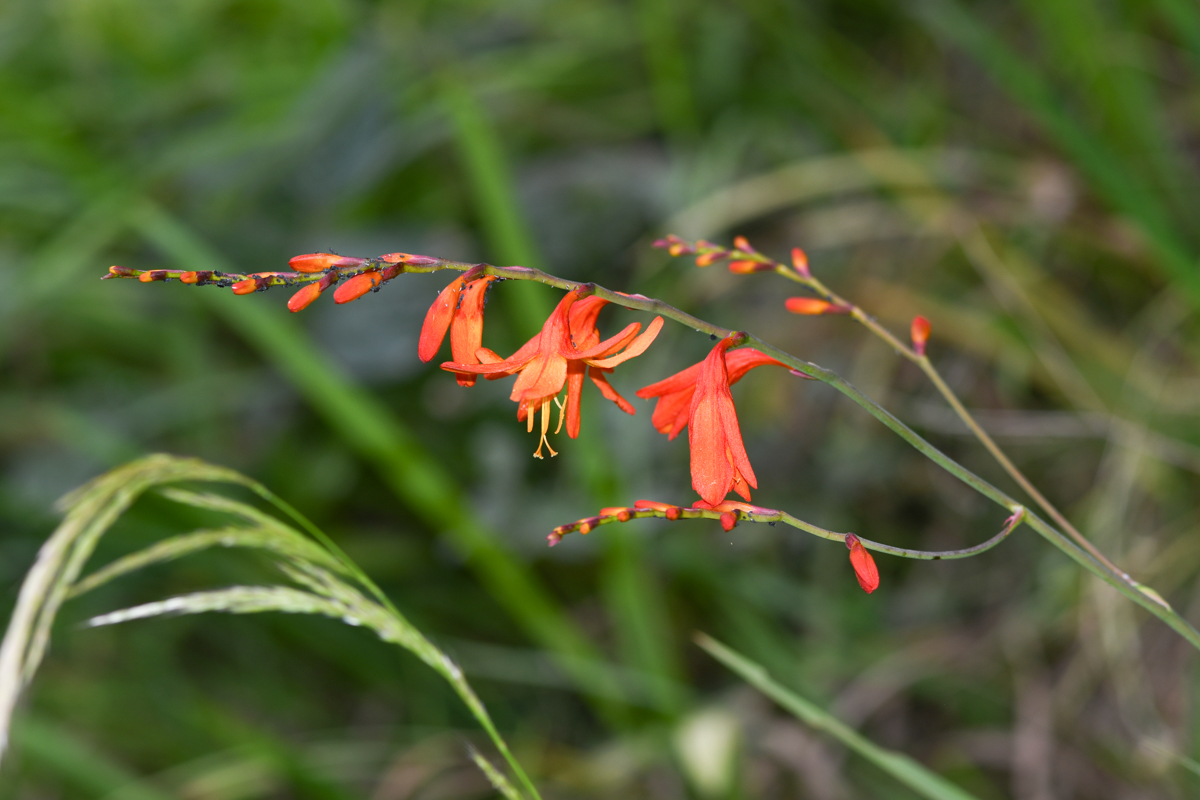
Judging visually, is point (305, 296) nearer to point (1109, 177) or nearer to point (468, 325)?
point (468, 325)

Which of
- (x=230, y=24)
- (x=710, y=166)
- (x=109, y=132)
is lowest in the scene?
(x=710, y=166)

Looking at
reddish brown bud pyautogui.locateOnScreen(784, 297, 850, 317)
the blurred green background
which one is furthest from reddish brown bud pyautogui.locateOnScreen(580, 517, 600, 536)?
the blurred green background

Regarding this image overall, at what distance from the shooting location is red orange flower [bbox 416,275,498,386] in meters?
0.58

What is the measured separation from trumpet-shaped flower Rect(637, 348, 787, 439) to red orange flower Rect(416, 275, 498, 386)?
0.43ft

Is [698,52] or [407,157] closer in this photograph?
[407,157]

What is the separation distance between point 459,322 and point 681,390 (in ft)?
0.60

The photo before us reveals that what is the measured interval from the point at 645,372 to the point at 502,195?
1.84ft

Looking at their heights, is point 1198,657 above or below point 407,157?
below

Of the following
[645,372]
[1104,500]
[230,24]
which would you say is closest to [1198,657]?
[1104,500]

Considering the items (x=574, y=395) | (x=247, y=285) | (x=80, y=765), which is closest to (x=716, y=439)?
(x=574, y=395)

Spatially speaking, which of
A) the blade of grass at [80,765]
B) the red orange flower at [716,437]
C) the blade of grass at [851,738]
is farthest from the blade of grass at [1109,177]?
the blade of grass at [80,765]

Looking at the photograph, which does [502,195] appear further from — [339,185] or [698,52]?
[698,52]

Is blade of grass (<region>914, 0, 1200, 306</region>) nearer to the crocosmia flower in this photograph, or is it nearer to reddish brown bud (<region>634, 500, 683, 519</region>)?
the crocosmia flower

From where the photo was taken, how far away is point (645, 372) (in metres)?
1.89
